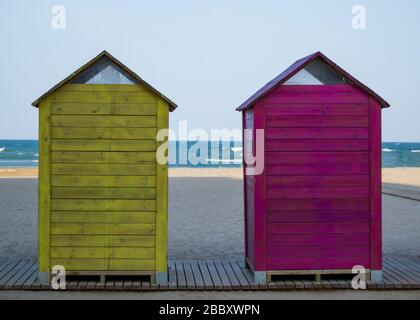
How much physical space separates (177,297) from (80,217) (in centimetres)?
157

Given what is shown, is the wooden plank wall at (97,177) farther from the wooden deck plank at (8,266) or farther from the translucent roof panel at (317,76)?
the translucent roof panel at (317,76)

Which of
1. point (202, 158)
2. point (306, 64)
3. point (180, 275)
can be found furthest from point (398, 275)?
point (202, 158)

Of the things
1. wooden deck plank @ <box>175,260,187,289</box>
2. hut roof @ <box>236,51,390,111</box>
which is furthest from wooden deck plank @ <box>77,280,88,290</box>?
hut roof @ <box>236,51,390,111</box>

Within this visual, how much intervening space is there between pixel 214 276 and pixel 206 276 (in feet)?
0.34

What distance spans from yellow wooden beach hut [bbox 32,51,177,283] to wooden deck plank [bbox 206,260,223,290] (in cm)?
65

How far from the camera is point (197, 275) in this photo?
8.62 meters

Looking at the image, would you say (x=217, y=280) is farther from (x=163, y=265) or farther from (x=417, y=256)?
(x=417, y=256)

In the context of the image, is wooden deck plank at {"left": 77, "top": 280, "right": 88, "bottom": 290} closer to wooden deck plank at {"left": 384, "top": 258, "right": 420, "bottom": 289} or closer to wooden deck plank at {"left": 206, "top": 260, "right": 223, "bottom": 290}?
wooden deck plank at {"left": 206, "top": 260, "right": 223, "bottom": 290}

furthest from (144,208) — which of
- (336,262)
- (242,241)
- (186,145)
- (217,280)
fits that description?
(186,145)

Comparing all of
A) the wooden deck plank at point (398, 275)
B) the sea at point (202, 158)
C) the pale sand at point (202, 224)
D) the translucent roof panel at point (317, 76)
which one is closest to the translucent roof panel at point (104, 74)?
the translucent roof panel at point (317, 76)
